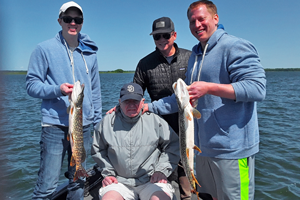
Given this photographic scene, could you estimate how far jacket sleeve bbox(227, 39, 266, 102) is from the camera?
89.7 inches

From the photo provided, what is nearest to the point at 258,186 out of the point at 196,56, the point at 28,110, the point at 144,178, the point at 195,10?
the point at 144,178

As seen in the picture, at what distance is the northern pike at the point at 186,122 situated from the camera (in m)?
2.47

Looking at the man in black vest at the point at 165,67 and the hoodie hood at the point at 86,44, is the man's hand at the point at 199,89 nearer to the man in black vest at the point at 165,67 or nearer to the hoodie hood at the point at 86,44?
Answer: the man in black vest at the point at 165,67

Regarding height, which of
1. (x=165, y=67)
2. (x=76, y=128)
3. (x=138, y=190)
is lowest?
(x=138, y=190)

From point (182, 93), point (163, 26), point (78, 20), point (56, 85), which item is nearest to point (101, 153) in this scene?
point (56, 85)

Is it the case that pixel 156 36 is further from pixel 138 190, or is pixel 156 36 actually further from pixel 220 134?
pixel 138 190

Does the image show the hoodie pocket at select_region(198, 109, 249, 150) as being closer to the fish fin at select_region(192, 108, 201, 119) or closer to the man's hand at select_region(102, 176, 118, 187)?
the fish fin at select_region(192, 108, 201, 119)

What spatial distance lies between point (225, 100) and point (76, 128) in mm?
1849

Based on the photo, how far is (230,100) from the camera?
8.16 ft

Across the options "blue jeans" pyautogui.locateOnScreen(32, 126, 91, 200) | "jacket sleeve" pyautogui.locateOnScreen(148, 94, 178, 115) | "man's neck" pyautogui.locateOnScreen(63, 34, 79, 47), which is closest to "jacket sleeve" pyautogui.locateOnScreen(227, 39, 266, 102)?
"jacket sleeve" pyautogui.locateOnScreen(148, 94, 178, 115)

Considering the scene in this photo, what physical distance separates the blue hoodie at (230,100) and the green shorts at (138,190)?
0.88 meters

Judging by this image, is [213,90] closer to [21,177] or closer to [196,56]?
[196,56]

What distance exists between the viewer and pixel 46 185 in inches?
123

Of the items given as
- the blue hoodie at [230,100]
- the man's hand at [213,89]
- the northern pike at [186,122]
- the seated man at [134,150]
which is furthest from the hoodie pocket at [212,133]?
the seated man at [134,150]
